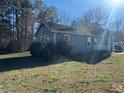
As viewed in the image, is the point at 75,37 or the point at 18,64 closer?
the point at 18,64

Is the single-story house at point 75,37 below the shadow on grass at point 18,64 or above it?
above

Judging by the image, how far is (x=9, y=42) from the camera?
117 ft

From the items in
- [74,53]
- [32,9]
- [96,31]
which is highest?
[32,9]

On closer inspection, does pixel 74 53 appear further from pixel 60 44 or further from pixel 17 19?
pixel 17 19

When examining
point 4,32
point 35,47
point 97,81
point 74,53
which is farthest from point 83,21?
point 97,81

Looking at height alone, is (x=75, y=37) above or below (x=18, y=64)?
above

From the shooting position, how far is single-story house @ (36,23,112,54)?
2667 cm

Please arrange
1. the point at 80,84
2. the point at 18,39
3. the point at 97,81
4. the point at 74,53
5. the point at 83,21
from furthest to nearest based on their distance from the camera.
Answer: the point at 83,21 < the point at 18,39 < the point at 74,53 < the point at 97,81 < the point at 80,84

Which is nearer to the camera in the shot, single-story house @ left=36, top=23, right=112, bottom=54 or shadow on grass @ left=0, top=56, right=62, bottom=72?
shadow on grass @ left=0, top=56, right=62, bottom=72

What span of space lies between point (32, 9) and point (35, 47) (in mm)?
16154

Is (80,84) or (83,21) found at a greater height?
(83,21)

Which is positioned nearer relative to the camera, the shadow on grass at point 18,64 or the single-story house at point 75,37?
the shadow on grass at point 18,64

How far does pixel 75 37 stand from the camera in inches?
1118

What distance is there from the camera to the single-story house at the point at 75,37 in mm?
26672
